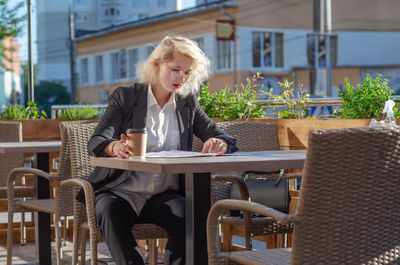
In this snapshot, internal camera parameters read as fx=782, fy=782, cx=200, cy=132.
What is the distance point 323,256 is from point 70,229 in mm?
3876

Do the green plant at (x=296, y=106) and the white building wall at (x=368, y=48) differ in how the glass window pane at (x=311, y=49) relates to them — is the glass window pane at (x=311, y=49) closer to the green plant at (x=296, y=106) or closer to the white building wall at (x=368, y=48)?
the white building wall at (x=368, y=48)

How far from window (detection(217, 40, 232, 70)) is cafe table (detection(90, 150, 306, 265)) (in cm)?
2698

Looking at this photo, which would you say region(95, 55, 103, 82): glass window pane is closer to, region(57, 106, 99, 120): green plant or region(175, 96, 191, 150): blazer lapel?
region(57, 106, 99, 120): green plant

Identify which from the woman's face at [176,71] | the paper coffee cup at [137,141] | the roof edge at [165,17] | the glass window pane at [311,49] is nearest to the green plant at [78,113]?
the woman's face at [176,71]

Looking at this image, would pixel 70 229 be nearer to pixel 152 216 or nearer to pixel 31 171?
pixel 31 171

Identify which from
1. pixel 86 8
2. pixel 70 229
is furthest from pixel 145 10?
pixel 70 229

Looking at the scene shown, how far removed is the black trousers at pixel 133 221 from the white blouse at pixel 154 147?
0.10 ft

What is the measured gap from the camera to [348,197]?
2111 mm

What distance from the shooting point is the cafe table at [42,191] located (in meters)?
3.97

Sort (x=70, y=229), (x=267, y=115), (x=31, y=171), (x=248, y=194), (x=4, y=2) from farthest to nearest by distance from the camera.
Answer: (x=4, y=2)
(x=70, y=229)
(x=267, y=115)
(x=31, y=171)
(x=248, y=194)

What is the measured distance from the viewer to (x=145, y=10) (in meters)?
60.7

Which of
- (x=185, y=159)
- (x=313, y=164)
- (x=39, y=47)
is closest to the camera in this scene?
(x=313, y=164)

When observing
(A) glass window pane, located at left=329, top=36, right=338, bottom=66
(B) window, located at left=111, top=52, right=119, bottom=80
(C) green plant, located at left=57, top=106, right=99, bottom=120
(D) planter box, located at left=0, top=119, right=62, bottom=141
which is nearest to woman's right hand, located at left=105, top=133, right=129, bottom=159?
(D) planter box, located at left=0, top=119, right=62, bottom=141

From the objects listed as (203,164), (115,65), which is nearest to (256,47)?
(115,65)
